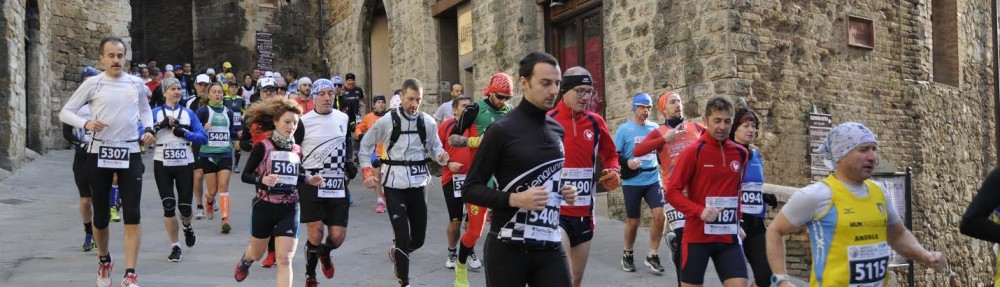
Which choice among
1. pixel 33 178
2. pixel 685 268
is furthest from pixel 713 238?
pixel 33 178

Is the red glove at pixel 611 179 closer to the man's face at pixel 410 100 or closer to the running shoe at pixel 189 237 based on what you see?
the man's face at pixel 410 100

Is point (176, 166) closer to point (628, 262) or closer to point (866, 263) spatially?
point (628, 262)

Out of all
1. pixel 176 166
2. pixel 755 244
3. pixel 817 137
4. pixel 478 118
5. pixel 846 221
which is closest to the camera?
pixel 846 221

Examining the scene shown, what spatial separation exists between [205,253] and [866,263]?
6.72 metres

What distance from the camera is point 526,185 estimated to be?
4.23 m

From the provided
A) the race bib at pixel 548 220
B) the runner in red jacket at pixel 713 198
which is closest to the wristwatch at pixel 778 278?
the race bib at pixel 548 220

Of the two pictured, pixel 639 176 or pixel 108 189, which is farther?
pixel 639 176

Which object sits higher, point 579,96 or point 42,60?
point 42,60

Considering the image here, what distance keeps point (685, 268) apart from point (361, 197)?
29.7 feet

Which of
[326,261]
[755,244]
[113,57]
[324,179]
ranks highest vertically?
[113,57]

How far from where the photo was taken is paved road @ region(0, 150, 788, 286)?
8.12m

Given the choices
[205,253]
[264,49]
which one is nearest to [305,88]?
[205,253]

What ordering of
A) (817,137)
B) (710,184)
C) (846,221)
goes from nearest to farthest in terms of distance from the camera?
(846,221), (710,184), (817,137)

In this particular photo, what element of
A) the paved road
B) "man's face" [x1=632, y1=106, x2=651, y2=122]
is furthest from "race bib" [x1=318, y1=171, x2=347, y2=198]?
"man's face" [x1=632, y1=106, x2=651, y2=122]
